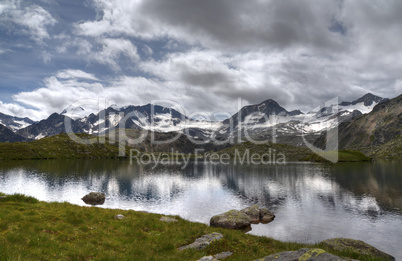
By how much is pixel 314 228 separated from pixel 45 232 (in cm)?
4213

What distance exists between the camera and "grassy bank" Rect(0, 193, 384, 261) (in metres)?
A: 16.5

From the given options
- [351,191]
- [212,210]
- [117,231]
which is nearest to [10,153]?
[212,210]

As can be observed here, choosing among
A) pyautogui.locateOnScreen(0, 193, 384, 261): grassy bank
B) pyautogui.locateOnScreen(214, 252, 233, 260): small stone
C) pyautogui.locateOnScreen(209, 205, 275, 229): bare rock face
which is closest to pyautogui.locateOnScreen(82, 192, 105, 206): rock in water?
pyautogui.locateOnScreen(0, 193, 384, 261): grassy bank

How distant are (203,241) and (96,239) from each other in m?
9.82

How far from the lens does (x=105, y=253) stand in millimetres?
17156

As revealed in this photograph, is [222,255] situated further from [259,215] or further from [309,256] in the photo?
[259,215]

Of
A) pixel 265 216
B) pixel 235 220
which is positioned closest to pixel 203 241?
pixel 235 220

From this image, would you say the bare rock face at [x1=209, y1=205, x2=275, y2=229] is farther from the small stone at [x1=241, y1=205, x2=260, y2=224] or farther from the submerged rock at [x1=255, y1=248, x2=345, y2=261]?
the submerged rock at [x1=255, y1=248, x2=345, y2=261]

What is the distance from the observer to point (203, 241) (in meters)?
22.8

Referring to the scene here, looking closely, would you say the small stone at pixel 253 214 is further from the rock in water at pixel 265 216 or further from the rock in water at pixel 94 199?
the rock in water at pixel 94 199

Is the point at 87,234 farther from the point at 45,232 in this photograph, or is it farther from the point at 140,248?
the point at 140,248

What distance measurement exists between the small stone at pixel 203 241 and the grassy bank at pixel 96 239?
58 cm

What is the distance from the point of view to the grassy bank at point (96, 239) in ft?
54.2

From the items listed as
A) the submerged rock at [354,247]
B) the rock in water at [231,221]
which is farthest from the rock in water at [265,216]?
the submerged rock at [354,247]
